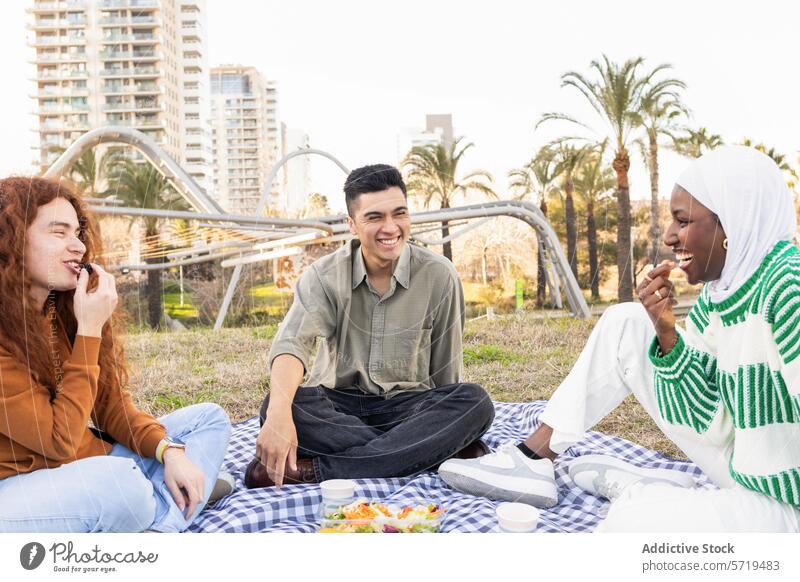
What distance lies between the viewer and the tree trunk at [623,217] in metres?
1.62

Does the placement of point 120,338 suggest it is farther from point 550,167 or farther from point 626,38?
point 626,38

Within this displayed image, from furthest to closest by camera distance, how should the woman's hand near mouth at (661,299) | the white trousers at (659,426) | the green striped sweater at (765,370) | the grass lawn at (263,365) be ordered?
the grass lawn at (263,365)
the woman's hand near mouth at (661,299)
the white trousers at (659,426)
the green striped sweater at (765,370)

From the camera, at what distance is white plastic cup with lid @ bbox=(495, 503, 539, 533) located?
1435 mm

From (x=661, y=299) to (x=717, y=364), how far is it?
169 millimetres

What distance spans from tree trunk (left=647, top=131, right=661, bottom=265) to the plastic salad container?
0.77 m

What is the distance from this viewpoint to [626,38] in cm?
159

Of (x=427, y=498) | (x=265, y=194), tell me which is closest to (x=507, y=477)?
(x=427, y=498)

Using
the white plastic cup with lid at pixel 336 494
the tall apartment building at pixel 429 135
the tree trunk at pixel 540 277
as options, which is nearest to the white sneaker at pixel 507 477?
the white plastic cup with lid at pixel 336 494

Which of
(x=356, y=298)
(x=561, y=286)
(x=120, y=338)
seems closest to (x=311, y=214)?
(x=356, y=298)

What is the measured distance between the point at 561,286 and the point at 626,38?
600 millimetres

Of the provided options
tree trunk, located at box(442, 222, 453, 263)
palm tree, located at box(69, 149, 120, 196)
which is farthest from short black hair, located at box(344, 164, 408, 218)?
palm tree, located at box(69, 149, 120, 196)

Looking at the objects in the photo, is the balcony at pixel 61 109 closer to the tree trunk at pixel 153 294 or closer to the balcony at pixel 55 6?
the balcony at pixel 55 6

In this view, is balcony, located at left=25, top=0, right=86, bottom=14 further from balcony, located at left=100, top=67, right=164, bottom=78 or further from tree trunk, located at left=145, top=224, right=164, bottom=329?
tree trunk, located at left=145, top=224, right=164, bottom=329

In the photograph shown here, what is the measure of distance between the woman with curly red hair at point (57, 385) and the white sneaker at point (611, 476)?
91 centimetres
